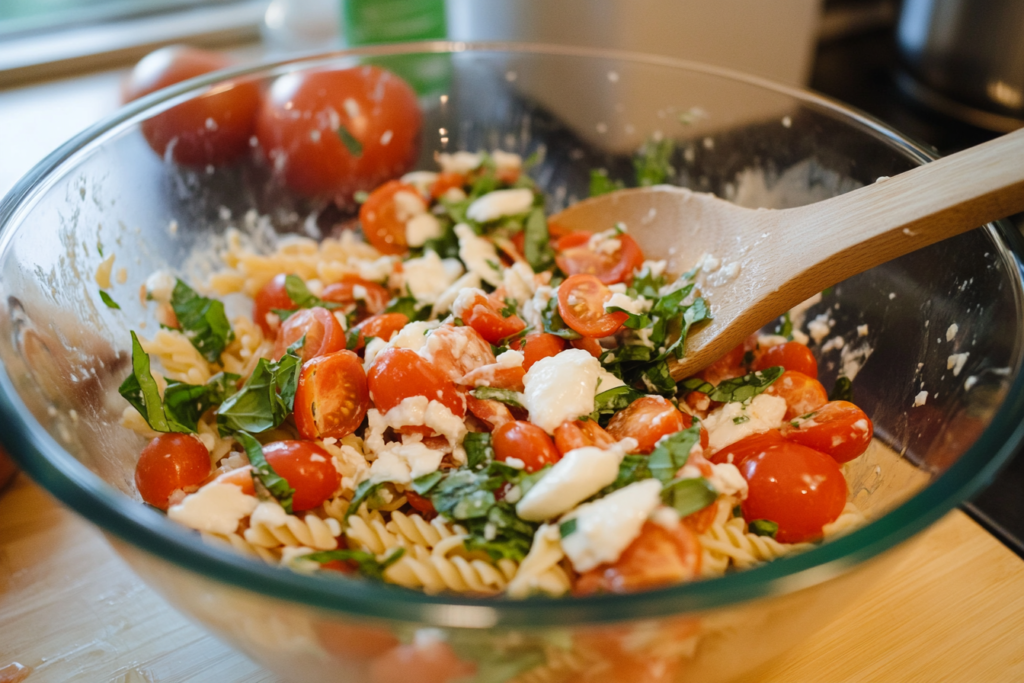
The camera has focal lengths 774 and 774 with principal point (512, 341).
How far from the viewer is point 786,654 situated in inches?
60.1

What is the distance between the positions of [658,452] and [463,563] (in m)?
0.43

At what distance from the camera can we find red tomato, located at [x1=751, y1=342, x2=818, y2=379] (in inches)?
76.9

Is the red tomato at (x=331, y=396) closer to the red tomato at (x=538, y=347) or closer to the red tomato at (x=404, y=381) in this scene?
the red tomato at (x=404, y=381)

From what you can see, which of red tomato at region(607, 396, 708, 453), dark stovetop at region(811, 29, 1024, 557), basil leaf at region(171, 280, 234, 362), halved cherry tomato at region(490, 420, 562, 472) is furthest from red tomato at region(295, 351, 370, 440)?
dark stovetop at region(811, 29, 1024, 557)

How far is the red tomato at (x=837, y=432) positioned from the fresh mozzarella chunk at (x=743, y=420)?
5cm

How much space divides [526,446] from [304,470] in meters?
0.45

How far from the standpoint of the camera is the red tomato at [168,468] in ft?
5.31

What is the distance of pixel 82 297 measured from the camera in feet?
6.05

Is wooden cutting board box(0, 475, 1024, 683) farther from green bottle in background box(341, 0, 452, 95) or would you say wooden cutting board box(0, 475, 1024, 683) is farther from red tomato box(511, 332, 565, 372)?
green bottle in background box(341, 0, 452, 95)

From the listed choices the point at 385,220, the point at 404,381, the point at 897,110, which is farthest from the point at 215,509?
the point at 897,110

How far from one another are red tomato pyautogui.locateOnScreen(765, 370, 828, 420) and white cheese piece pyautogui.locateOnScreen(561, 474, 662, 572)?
26.0 inches

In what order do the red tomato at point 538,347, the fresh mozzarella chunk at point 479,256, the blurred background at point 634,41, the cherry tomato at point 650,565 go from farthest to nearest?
1. the blurred background at point 634,41
2. the fresh mozzarella chunk at point 479,256
3. the red tomato at point 538,347
4. the cherry tomato at point 650,565

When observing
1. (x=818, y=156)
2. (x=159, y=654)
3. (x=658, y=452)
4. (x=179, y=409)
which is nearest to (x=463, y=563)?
(x=658, y=452)

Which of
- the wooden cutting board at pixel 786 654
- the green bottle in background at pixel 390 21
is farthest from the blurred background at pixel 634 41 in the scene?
the wooden cutting board at pixel 786 654
